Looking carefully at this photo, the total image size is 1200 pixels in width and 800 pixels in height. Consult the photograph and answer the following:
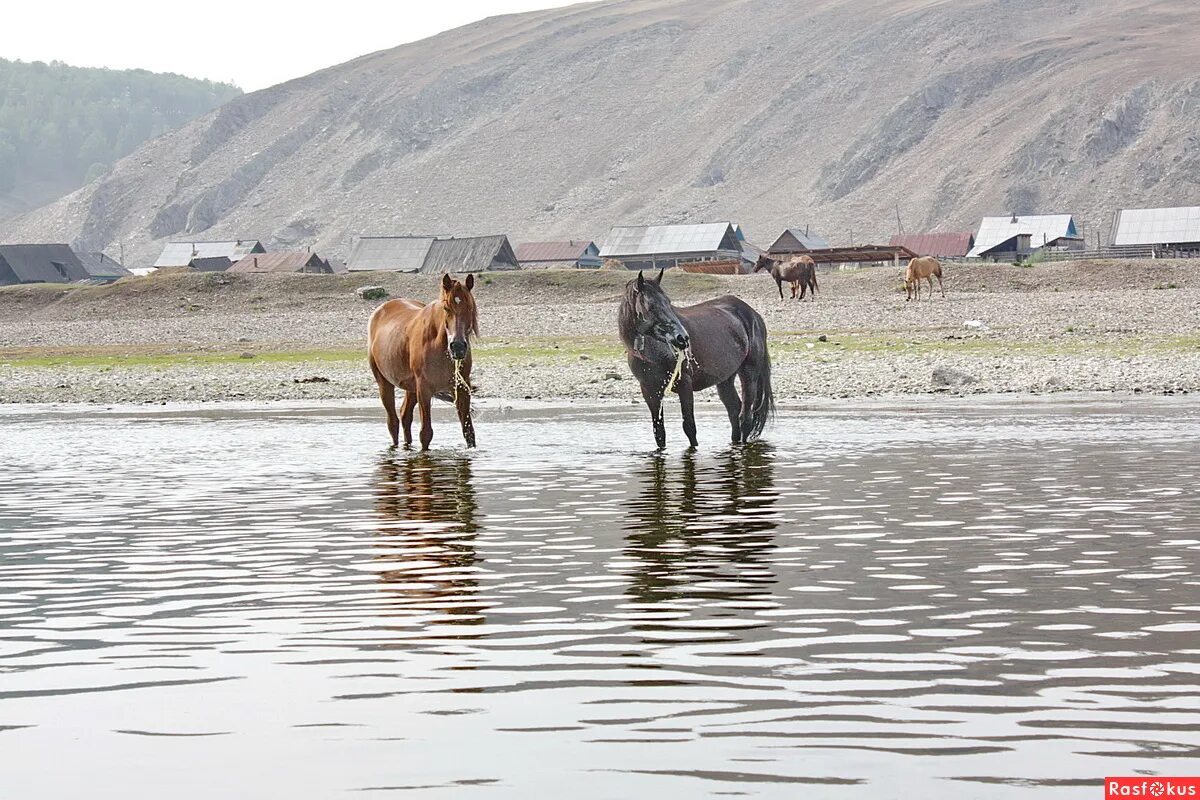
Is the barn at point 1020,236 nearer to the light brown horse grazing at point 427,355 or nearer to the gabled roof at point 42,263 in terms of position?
the gabled roof at point 42,263

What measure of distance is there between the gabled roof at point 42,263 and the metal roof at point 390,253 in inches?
1103

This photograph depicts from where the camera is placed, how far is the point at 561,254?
15512cm

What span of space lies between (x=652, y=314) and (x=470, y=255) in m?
104

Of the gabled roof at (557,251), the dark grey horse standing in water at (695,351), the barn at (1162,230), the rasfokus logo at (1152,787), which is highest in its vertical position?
the gabled roof at (557,251)

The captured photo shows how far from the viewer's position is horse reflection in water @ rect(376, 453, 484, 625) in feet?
27.1

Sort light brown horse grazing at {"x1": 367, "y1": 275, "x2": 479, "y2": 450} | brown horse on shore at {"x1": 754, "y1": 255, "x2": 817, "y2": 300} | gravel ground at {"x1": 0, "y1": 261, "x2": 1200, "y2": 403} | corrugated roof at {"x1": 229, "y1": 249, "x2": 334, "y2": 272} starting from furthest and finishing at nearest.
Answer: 1. corrugated roof at {"x1": 229, "y1": 249, "x2": 334, "y2": 272}
2. brown horse on shore at {"x1": 754, "y1": 255, "x2": 817, "y2": 300}
3. gravel ground at {"x1": 0, "y1": 261, "x2": 1200, "y2": 403}
4. light brown horse grazing at {"x1": 367, "y1": 275, "x2": 479, "y2": 450}

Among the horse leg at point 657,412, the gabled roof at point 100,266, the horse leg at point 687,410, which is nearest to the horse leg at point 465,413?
the horse leg at point 657,412

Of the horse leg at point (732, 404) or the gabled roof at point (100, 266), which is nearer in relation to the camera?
the horse leg at point (732, 404)

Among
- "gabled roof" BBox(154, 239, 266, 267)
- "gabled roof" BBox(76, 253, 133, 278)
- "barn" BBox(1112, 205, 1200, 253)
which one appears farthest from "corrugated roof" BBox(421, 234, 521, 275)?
"gabled roof" BBox(76, 253, 133, 278)

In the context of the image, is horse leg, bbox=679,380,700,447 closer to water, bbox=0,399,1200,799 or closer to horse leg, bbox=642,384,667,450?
horse leg, bbox=642,384,667,450

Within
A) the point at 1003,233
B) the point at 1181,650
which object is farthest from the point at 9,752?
the point at 1003,233

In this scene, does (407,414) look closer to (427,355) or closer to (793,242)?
(427,355)

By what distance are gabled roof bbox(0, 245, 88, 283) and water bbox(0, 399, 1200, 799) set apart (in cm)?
13060

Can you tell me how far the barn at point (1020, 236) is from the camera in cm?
14050
